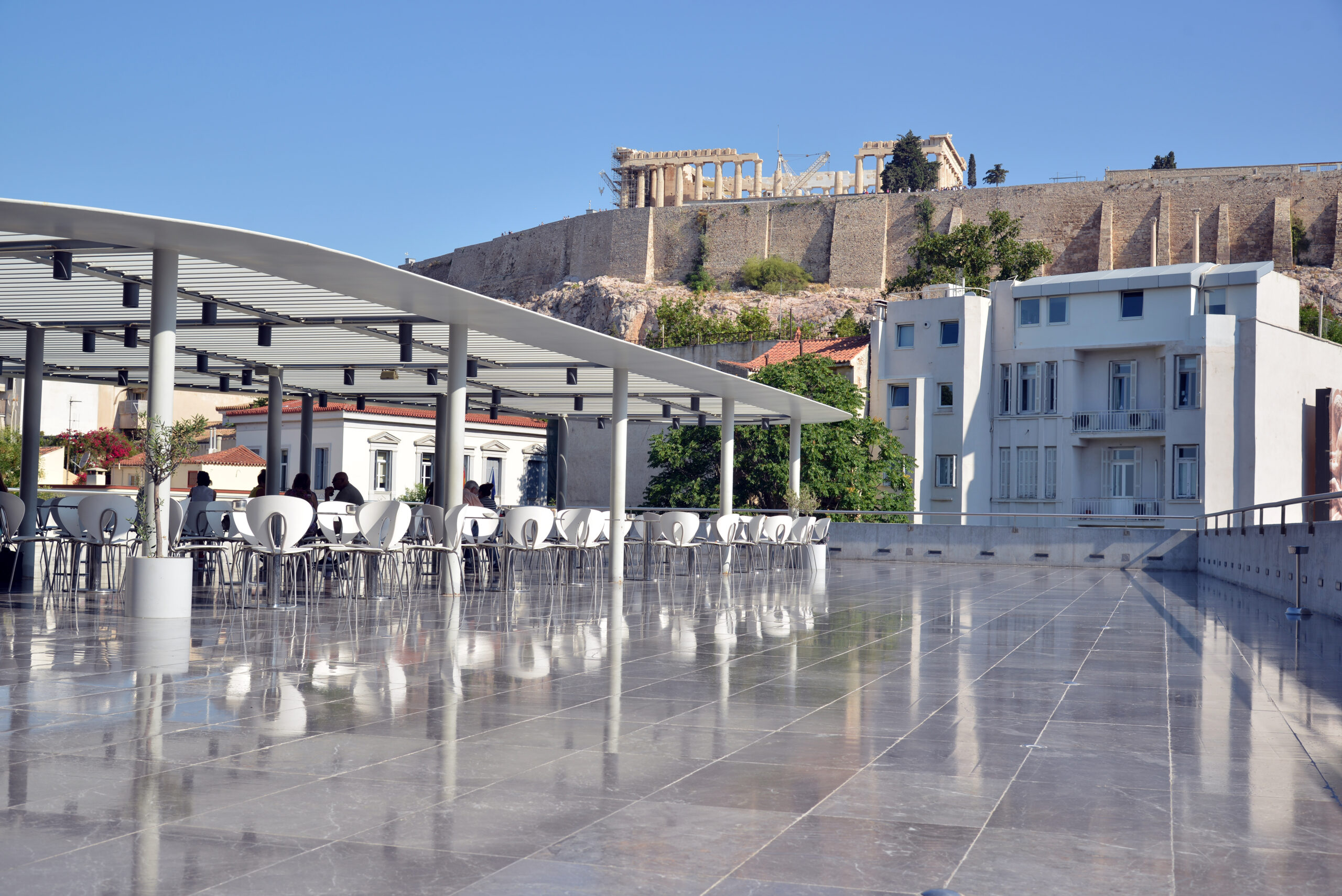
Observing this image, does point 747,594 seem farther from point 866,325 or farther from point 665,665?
point 866,325

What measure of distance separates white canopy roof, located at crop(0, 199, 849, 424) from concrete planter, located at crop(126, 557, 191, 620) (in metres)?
2.22

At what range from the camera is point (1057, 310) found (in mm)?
40719

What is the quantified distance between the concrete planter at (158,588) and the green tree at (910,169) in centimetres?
8781

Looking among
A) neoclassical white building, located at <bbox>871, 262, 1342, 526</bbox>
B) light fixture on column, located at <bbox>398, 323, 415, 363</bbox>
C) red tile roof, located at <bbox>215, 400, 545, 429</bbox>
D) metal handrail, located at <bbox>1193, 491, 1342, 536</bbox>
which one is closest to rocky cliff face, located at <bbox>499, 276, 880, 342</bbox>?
neoclassical white building, located at <bbox>871, 262, 1342, 526</bbox>

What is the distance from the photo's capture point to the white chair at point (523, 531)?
42.2ft

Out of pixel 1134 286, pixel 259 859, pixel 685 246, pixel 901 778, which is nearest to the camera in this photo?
pixel 259 859

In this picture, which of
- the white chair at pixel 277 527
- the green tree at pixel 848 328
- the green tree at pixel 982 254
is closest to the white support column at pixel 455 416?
the white chair at pixel 277 527

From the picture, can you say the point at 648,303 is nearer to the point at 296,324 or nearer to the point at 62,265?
the point at 296,324

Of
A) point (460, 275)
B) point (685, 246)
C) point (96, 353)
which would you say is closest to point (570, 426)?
point (96, 353)

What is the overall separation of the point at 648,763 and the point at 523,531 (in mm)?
8483

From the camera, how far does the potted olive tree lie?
879 cm

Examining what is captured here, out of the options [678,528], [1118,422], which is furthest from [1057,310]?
[678,528]

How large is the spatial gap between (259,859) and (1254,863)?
2646mm

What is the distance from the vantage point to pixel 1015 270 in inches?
2335
